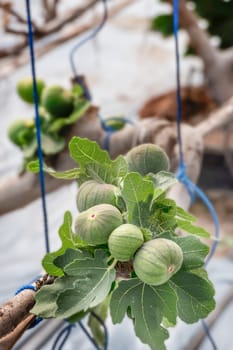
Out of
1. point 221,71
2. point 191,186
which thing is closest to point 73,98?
point 191,186

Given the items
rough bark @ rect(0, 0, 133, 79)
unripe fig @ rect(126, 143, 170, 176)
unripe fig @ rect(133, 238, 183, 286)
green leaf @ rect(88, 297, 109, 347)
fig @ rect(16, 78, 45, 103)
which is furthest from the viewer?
rough bark @ rect(0, 0, 133, 79)

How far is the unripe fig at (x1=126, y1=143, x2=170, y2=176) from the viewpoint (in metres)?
0.48

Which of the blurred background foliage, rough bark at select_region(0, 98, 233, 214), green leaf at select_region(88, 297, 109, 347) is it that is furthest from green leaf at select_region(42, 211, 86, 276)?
the blurred background foliage

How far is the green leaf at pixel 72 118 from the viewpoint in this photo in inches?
32.0

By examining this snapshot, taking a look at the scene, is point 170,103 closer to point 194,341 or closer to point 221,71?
point 221,71

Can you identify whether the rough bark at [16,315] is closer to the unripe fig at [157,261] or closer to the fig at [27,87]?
the unripe fig at [157,261]

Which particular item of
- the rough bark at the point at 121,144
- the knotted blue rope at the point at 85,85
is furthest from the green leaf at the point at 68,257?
the knotted blue rope at the point at 85,85

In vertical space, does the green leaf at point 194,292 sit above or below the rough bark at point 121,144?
above

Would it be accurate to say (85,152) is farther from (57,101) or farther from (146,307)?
(57,101)

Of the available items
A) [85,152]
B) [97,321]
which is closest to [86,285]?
[85,152]

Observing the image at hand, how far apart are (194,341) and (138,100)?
3.15ft

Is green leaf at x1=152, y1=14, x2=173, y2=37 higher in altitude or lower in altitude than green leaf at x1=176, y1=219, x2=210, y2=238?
lower

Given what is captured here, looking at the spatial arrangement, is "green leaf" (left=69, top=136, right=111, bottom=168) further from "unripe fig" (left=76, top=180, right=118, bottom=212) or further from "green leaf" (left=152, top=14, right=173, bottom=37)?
"green leaf" (left=152, top=14, right=173, bottom=37)

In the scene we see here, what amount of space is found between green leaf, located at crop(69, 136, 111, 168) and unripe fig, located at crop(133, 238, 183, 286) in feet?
0.32
